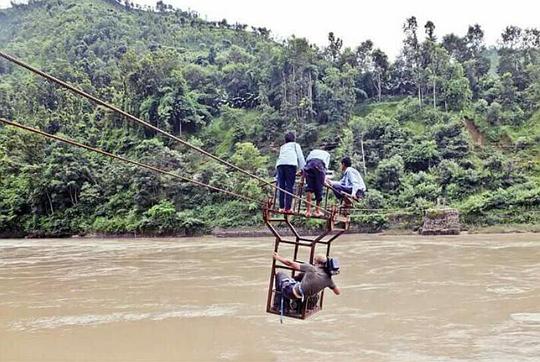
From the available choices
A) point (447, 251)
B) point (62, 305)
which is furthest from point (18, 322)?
point (447, 251)

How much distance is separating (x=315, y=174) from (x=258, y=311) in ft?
20.1

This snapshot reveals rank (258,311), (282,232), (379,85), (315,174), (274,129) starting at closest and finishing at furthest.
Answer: (315,174) → (258,311) → (282,232) → (274,129) → (379,85)

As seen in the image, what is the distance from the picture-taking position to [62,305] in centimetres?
1346

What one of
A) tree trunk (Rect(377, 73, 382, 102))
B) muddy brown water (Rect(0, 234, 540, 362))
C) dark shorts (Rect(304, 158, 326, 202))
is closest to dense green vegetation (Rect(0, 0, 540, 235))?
tree trunk (Rect(377, 73, 382, 102))

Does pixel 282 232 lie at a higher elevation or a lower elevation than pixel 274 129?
lower

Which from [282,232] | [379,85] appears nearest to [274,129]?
[379,85]

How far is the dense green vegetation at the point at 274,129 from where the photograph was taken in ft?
125

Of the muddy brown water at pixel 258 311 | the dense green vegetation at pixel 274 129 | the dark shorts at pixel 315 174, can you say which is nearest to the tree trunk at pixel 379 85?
the dense green vegetation at pixel 274 129

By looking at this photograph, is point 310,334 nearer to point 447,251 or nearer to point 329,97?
point 447,251

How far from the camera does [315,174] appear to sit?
22.6 ft

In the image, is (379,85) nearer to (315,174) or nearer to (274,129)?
(274,129)

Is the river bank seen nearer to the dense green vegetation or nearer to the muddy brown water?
the dense green vegetation

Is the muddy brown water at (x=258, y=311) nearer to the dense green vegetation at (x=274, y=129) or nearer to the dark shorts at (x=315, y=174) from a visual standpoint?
the dark shorts at (x=315, y=174)

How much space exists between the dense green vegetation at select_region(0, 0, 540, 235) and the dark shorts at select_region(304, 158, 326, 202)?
28.8m
